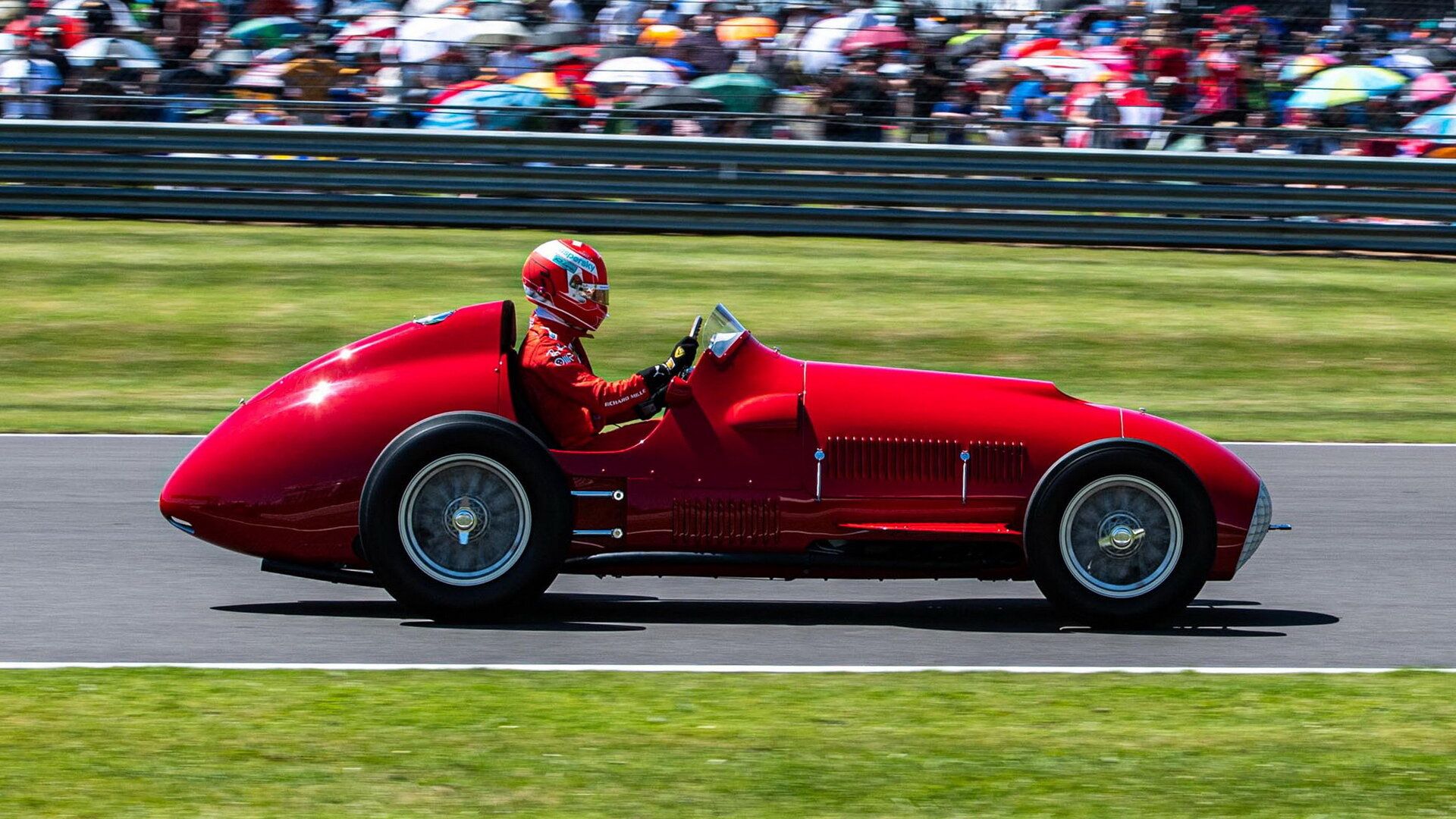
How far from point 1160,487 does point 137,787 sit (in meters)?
3.50

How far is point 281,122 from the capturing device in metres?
16.7

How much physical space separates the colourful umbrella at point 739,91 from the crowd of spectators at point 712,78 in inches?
0.6

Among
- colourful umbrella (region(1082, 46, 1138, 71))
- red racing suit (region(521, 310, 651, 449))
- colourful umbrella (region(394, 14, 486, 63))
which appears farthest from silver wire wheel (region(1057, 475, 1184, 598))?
colourful umbrella (region(394, 14, 486, 63))

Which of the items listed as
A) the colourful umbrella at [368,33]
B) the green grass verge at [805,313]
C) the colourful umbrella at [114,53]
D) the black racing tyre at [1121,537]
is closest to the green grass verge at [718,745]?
the black racing tyre at [1121,537]

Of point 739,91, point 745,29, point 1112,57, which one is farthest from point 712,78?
point 1112,57

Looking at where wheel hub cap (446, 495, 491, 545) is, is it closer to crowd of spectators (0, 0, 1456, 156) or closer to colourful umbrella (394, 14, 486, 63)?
crowd of spectators (0, 0, 1456, 156)

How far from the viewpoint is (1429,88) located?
16.8m

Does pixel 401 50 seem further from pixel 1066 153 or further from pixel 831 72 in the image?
pixel 1066 153

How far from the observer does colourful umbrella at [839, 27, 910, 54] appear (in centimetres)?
1653

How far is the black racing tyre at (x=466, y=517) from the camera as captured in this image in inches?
232

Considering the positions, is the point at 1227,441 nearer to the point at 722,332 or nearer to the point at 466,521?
the point at 722,332

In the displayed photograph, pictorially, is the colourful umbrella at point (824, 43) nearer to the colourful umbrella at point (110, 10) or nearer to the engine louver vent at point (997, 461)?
the colourful umbrella at point (110, 10)

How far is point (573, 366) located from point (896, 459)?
1192 mm

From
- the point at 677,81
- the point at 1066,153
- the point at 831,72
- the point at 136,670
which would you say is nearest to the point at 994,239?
the point at 1066,153
